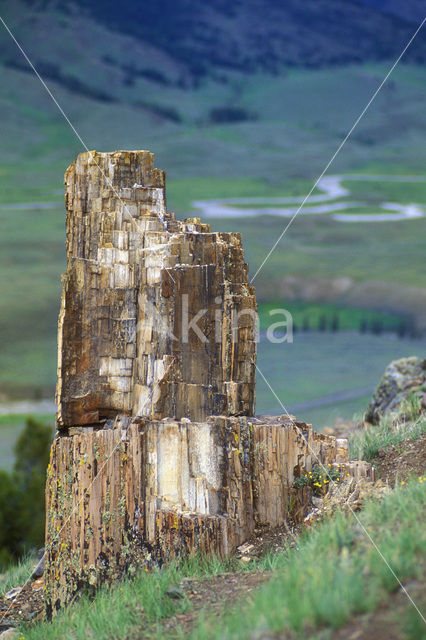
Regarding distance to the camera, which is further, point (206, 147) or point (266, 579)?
point (206, 147)

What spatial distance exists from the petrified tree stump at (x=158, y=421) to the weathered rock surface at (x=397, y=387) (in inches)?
197

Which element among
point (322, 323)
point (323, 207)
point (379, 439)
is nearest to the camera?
point (379, 439)

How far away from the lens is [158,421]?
23.9 ft

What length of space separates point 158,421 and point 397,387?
256 inches

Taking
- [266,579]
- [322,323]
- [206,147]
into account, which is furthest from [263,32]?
[266,579]

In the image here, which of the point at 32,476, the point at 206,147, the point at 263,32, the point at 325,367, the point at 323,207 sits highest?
the point at 263,32

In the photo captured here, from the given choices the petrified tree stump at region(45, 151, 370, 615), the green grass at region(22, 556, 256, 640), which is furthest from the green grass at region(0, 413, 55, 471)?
the green grass at region(22, 556, 256, 640)

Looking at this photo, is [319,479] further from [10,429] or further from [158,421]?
[10,429]

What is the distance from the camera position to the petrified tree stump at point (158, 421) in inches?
284

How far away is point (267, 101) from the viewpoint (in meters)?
33.2

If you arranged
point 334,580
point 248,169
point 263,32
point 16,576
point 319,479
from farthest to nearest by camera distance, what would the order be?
point 263,32
point 248,169
point 16,576
point 319,479
point 334,580

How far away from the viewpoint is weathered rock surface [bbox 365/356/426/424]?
1249cm

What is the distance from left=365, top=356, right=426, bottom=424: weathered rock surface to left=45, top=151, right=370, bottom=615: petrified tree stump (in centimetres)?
500

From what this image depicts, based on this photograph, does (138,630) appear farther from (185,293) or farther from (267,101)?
(267,101)
